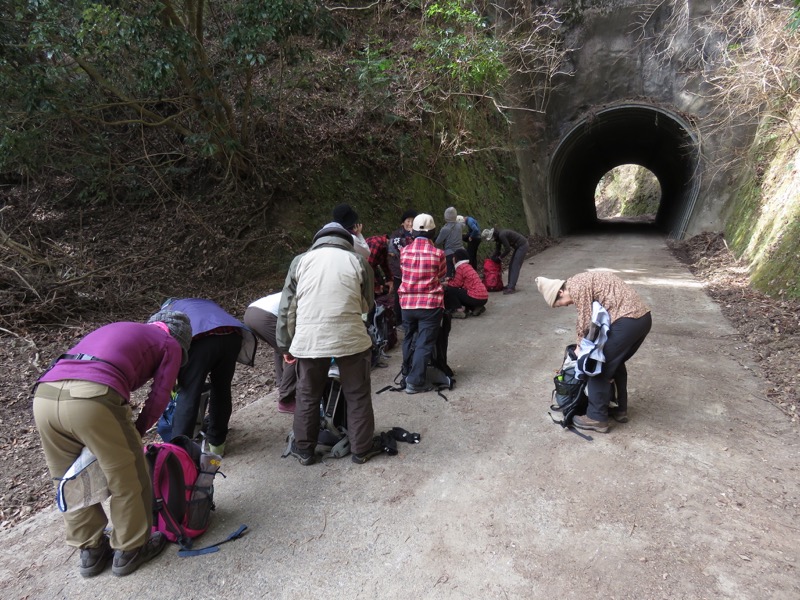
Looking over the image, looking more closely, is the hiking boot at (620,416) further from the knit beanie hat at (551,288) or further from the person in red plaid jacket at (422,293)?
the person in red plaid jacket at (422,293)

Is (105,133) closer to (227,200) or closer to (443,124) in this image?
(227,200)

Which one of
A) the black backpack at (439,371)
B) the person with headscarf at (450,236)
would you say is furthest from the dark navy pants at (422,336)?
the person with headscarf at (450,236)

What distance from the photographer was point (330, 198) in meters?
9.38

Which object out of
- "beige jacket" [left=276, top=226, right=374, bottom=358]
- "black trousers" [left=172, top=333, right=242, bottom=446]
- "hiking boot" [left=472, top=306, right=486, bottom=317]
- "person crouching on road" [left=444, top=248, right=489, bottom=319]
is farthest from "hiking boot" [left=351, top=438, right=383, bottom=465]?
"hiking boot" [left=472, top=306, right=486, bottom=317]

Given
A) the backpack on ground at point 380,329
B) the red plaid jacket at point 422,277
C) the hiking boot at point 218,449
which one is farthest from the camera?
the backpack on ground at point 380,329

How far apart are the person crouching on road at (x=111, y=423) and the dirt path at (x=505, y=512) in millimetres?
206

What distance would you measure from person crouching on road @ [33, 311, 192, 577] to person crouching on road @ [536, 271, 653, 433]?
3.04 meters

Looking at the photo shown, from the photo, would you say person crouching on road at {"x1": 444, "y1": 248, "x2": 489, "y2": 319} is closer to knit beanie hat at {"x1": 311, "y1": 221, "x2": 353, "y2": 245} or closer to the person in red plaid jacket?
the person in red plaid jacket

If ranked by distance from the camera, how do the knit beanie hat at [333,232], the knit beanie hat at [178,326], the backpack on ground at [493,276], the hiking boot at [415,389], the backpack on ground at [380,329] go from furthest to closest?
the backpack on ground at [493,276] → the backpack on ground at [380,329] → the hiking boot at [415,389] → the knit beanie hat at [333,232] → the knit beanie hat at [178,326]

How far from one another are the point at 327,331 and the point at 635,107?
18.4 meters

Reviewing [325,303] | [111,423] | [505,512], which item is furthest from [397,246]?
[111,423]

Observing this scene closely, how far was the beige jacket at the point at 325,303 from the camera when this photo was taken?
3.38 m

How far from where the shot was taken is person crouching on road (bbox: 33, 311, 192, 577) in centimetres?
238

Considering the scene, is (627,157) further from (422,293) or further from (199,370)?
(199,370)
